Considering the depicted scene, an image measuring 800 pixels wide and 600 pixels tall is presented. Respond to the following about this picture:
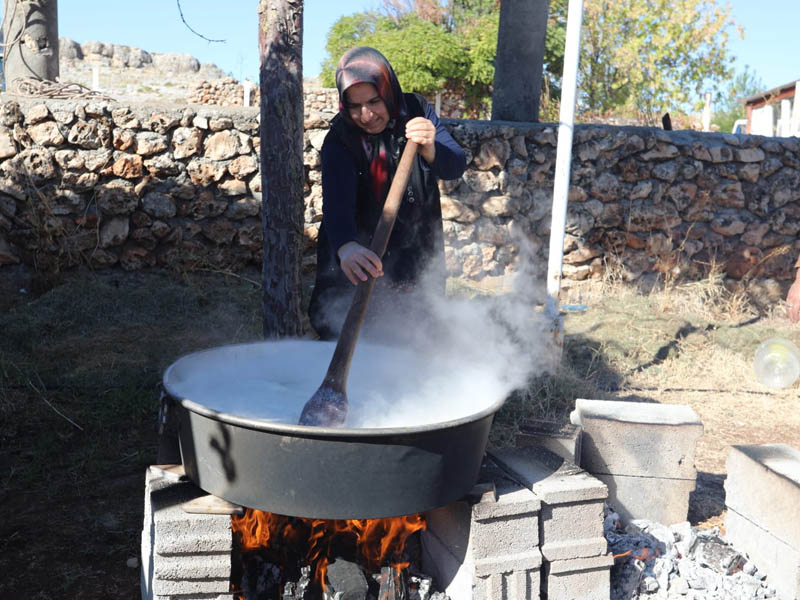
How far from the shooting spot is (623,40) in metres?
17.6

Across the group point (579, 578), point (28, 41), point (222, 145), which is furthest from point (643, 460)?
point (28, 41)

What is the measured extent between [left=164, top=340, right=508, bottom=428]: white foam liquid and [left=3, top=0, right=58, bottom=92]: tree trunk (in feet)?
16.8

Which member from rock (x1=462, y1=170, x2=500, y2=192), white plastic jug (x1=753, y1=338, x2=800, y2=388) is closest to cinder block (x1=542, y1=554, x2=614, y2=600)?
white plastic jug (x1=753, y1=338, x2=800, y2=388)

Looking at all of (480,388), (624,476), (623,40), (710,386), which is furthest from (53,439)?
(623,40)

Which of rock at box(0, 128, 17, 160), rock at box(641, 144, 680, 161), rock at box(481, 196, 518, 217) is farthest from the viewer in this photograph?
rock at box(641, 144, 680, 161)

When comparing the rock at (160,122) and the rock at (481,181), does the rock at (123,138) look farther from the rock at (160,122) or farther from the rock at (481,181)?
the rock at (481,181)

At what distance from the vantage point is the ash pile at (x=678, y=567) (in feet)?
7.71

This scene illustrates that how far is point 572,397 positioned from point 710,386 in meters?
1.24

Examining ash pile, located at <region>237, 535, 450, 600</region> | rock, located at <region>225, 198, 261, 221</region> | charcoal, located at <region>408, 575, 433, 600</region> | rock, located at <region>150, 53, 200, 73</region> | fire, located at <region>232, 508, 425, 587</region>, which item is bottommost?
charcoal, located at <region>408, 575, 433, 600</region>

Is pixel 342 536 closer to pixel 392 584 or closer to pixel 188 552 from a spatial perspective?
pixel 392 584

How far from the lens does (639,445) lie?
2783 millimetres

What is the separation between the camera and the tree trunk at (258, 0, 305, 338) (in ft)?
11.4

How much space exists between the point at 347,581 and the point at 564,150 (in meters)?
3.45

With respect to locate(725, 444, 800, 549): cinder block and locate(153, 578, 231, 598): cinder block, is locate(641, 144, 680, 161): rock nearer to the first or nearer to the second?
locate(725, 444, 800, 549): cinder block
